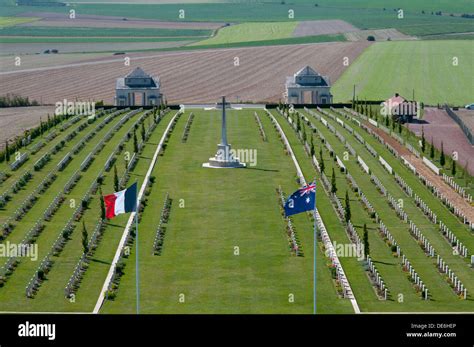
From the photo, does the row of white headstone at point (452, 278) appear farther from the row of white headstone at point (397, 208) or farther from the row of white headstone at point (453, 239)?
the row of white headstone at point (397, 208)

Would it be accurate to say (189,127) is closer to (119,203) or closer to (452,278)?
(452,278)

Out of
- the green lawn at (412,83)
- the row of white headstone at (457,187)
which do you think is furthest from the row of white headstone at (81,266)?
the green lawn at (412,83)

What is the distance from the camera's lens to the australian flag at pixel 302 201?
6400 centimetres

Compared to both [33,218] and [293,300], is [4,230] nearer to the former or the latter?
[33,218]

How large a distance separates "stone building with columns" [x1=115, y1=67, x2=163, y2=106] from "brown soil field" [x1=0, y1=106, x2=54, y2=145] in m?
8.86

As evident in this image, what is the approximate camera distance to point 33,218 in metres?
82.6

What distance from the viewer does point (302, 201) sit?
64.2 meters

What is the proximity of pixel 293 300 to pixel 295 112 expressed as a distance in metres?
80.2

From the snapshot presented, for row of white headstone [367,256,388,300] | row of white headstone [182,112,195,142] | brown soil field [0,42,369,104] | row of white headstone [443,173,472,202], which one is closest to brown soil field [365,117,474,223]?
row of white headstone [443,173,472,202]

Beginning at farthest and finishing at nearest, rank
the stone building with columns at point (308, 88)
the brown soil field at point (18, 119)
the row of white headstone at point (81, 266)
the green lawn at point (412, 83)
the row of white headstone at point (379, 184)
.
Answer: the green lawn at point (412, 83) < the stone building with columns at point (308, 88) < the brown soil field at point (18, 119) < the row of white headstone at point (379, 184) < the row of white headstone at point (81, 266)

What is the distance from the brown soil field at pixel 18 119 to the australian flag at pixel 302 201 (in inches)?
2272

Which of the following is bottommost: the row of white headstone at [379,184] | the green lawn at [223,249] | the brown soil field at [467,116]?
the green lawn at [223,249]

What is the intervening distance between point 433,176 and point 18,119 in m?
59.5
